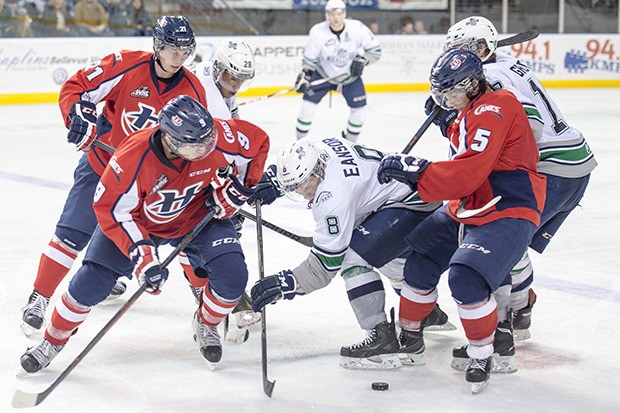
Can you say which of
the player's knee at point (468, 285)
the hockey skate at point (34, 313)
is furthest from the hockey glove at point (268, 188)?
the hockey skate at point (34, 313)

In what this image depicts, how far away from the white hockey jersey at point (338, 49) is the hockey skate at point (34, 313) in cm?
443

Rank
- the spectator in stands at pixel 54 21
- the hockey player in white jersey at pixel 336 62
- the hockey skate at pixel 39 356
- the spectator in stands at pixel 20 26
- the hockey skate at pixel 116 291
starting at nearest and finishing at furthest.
→ the hockey skate at pixel 39 356 → the hockey skate at pixel 116 291 → the hockey player in white jersey at pixel 336 62 → the spectator in stands at pixel 20 26 → the spectator in stands at pixel 54 21

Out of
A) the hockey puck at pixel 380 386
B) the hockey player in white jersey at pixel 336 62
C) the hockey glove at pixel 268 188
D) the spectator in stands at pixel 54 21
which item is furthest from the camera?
the spectator in stands at pixel 54 21

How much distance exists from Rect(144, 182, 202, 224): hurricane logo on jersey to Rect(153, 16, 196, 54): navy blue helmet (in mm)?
565

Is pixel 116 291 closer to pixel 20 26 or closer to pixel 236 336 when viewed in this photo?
pixel 236 336

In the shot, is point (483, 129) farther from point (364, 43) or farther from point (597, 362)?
point (364, 43)

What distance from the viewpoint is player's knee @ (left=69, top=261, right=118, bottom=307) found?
296cm

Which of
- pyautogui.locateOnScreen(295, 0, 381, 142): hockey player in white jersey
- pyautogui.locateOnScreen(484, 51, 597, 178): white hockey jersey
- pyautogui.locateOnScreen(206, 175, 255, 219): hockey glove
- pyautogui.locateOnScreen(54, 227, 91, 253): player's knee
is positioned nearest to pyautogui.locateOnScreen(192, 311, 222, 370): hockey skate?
pyautogui.locateOnScreen(206, 175, 255, 219): hockey glove

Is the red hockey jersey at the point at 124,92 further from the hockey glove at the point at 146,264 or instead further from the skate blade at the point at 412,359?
the skate blade at the point at 412,359

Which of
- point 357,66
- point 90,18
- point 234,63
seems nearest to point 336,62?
point 357,66

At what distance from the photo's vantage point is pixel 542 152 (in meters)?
3.23

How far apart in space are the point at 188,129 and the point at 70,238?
0.87 meters

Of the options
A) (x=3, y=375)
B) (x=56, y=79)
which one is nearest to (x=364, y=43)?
(x=56, y=79)

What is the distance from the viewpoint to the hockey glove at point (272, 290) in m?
2.95
